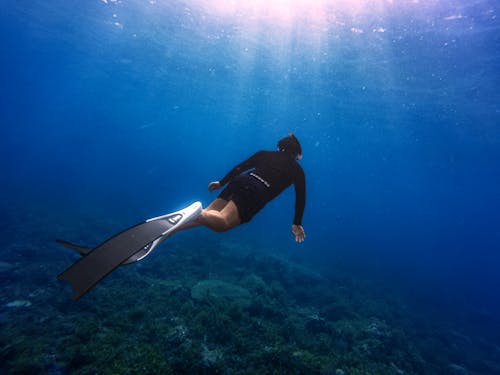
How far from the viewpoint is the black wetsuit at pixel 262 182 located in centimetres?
366

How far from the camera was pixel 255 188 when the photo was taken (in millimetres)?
3727

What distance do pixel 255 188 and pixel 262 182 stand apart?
224 millimetres

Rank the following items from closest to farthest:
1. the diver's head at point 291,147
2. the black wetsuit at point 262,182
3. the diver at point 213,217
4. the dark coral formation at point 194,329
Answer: the diver at point 213,217
the black wetsuit at point 262,182
the diver's head at point 291,147
the dark coral formation at point 194,329

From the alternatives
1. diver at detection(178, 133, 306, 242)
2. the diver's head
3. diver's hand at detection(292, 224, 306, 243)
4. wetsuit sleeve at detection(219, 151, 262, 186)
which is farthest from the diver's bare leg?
the diver's head

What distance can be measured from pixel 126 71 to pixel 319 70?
1263 inches

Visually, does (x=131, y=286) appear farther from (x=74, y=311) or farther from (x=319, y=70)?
(x=319, y=70)

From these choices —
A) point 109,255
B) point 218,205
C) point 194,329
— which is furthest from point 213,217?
point 194,329

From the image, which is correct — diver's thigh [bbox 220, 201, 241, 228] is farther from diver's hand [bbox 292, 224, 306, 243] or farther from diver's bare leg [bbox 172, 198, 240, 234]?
diver's hand [bbox 292, 224, 306, 243]

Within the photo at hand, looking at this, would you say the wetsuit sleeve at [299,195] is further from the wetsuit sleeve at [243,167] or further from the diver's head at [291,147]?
the wetsuit sleeve at [243,167]

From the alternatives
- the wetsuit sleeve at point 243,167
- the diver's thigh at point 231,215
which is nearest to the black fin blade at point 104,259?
the diver's thigh at point 231,215

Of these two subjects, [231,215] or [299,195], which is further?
[299,195]

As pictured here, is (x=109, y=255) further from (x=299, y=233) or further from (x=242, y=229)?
(x=242, y=229)

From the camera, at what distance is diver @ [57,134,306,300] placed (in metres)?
2.57

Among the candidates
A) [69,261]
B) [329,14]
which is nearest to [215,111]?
[329,14]
